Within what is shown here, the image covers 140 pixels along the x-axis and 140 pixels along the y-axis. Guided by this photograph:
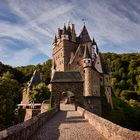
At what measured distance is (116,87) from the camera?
108438 mm

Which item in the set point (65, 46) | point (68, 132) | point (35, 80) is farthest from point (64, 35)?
point (68, 132)

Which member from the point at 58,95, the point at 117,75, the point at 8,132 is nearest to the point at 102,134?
the point at 8,132

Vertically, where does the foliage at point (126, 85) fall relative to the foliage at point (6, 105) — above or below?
above

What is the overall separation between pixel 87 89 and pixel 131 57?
6837cm

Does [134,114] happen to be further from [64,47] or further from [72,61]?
[64,47]

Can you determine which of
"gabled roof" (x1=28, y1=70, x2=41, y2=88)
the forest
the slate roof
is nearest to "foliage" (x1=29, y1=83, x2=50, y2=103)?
the forest

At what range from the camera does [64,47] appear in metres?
80.1

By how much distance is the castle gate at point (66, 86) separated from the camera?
138 ft

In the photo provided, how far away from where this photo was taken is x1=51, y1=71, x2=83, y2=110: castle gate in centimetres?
4203

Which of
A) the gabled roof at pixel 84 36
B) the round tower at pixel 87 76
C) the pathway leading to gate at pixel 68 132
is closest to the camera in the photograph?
the pathway leading to gate at pixel 68 132

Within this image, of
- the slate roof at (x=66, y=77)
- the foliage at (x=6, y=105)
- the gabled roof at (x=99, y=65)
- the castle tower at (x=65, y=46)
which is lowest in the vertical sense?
the foliage at (x=6, y=105)

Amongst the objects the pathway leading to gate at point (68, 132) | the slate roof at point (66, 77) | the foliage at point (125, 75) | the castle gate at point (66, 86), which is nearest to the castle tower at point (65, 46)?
the foliage at point (125, 75)

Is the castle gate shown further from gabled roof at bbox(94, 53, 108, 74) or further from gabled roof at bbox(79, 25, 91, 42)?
gabled roof at bbox(79, 25, 91, 42)

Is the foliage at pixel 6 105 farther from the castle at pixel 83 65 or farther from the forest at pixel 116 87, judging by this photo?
the castle at pixel 83 65
